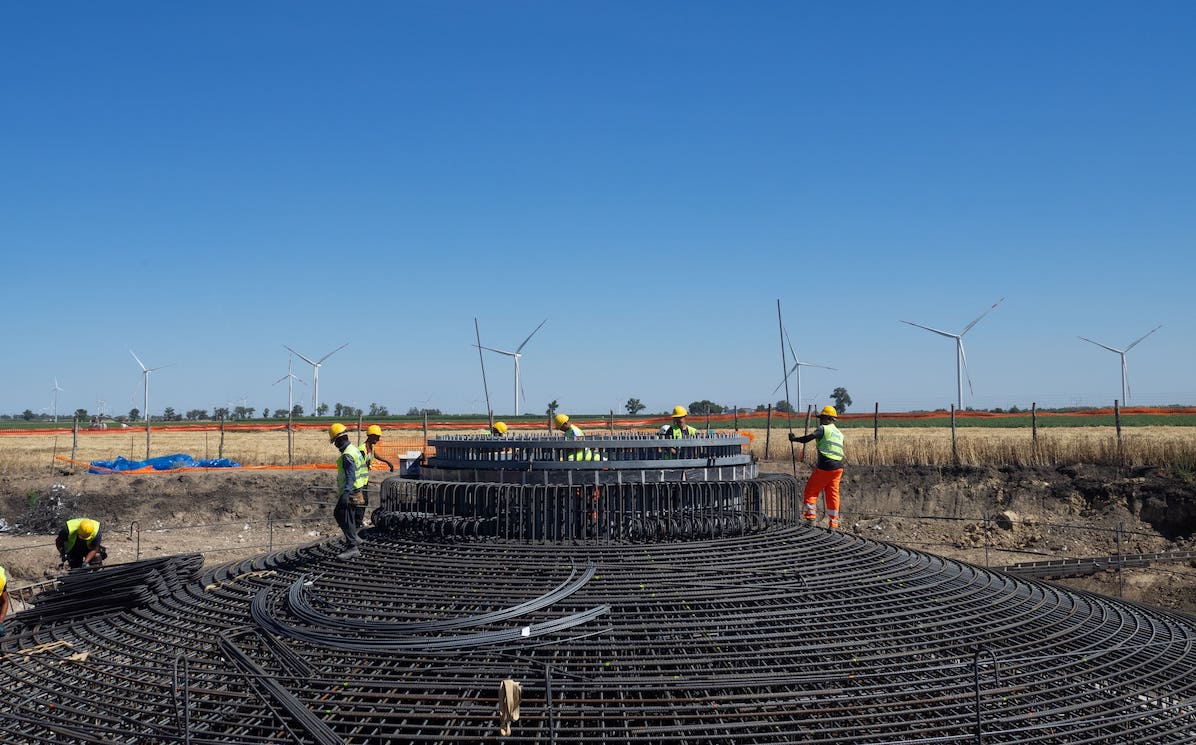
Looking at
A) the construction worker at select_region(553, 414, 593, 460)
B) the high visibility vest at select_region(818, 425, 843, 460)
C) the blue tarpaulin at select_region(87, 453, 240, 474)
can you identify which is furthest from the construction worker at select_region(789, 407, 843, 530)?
the blue tarpaulin at select_region(87, 453, 240, 474)

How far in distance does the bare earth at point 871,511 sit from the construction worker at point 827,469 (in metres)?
13.4

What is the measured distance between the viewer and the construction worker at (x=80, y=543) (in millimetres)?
13828

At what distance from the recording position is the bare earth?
27.3m

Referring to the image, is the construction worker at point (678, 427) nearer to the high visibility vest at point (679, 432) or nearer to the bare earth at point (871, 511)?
the high visibility vest at point (679, 432)

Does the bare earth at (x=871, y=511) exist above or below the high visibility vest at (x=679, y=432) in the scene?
below

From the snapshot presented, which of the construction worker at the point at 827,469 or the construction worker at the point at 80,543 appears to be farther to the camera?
the construction worker at the point at 80,543

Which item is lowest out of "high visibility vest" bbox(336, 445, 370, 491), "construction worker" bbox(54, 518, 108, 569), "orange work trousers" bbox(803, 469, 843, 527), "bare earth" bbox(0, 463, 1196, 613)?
"bare earth" bbox(0, 463, 1196, 613)

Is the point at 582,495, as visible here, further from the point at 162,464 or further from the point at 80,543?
the point at 162,464

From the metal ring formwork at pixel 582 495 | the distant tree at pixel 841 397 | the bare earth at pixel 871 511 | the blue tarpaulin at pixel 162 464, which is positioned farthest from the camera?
the distant tree at pixel 841 397

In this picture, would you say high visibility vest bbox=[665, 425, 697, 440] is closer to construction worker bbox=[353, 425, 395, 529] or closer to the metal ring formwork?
the metal ring formwork

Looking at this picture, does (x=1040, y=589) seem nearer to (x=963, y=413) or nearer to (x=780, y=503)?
(x=780, y=503)

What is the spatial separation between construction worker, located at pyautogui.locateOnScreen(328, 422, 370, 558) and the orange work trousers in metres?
6.60

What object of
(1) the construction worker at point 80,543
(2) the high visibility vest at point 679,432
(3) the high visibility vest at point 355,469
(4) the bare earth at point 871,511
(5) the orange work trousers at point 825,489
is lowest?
(4) the bare earth at point 871,511

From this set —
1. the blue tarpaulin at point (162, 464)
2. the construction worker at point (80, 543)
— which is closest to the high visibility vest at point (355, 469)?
the construction worker at point (80, 543)
